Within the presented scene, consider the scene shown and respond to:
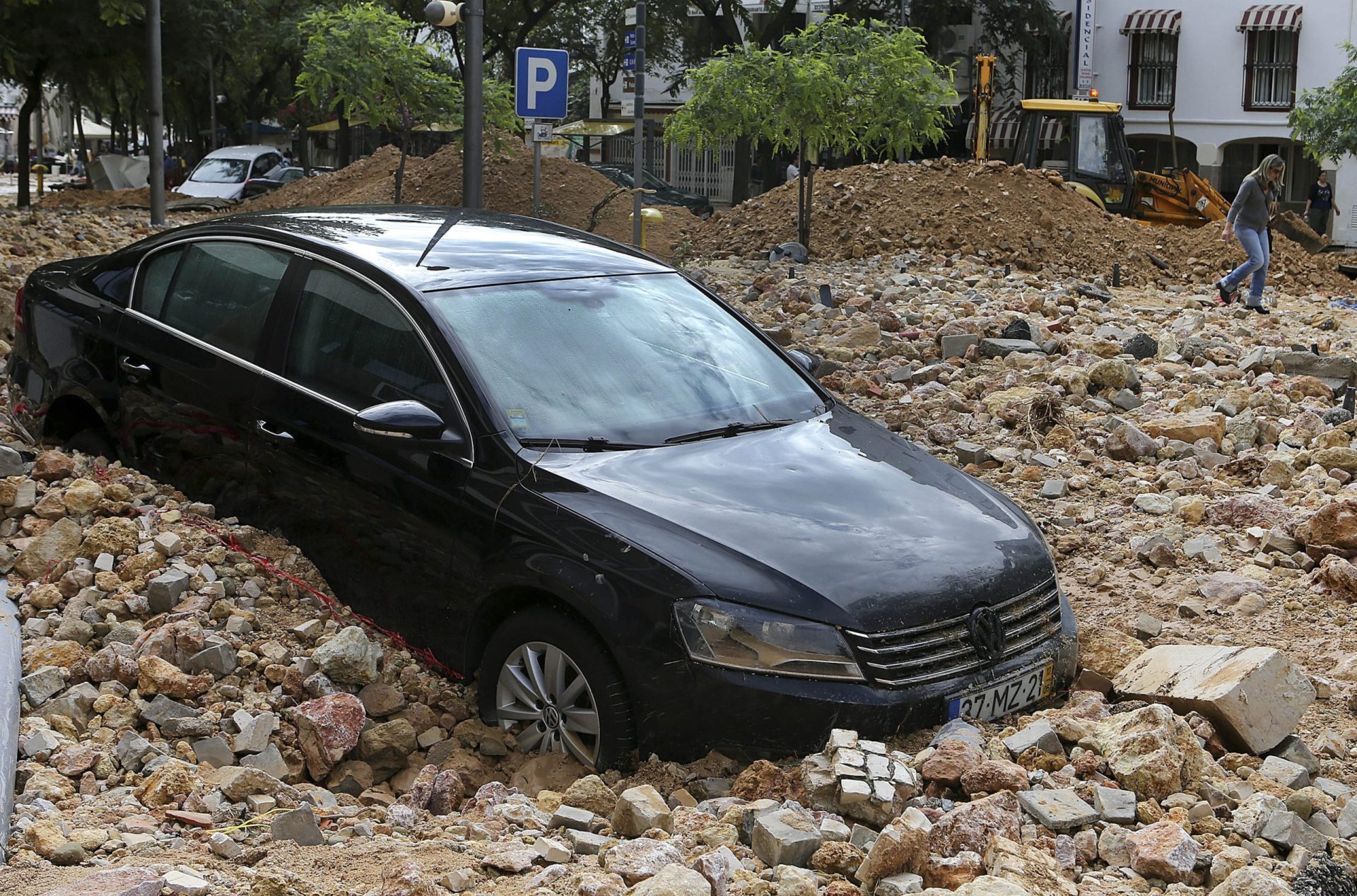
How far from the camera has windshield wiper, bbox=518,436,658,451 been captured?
15.0 ft

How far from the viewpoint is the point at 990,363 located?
37.1 feet

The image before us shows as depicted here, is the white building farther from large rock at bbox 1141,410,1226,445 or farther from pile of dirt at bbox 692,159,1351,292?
large rock at bbox 1141,410,1226,445

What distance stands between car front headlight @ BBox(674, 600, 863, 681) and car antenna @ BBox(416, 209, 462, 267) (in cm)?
196

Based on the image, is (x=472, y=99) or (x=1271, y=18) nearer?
(x=472, y=99)

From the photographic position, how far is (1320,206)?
36.1m

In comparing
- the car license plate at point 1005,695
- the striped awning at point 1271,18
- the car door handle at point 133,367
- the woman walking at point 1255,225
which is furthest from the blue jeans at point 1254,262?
the striped awning at point 1271,18

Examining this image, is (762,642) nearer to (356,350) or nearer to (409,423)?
(409,423)

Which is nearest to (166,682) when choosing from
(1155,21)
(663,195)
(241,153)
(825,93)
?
(825,93)

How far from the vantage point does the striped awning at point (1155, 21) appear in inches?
1539

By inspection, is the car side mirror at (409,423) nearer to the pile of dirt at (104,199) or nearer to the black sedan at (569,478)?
the black sedan at (569,478)

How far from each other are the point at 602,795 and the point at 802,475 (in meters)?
1.34

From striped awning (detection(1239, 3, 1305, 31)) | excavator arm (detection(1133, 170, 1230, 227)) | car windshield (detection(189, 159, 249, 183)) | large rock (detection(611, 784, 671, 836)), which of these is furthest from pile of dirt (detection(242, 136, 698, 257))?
striped awning (detection(1239, 3, 1305, 31))

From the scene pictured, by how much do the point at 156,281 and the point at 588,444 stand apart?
2.44 m

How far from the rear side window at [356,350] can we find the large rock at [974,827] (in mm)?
2147
